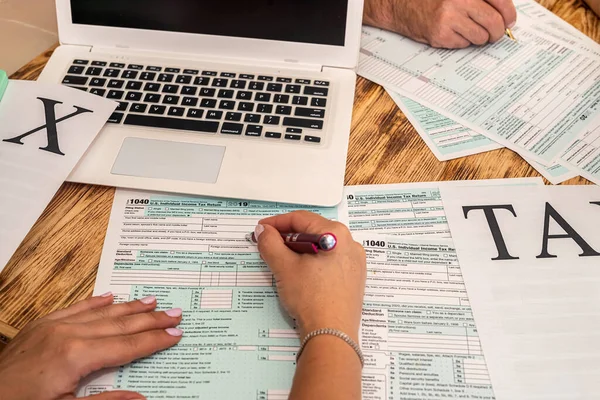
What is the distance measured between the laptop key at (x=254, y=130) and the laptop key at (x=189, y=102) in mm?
86

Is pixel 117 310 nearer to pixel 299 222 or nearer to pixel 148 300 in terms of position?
pixel 148 300

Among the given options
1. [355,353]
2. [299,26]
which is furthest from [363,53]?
[355,353]

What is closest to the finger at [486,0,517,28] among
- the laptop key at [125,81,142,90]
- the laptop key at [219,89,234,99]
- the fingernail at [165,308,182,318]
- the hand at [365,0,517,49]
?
the hand at [365,0,517,49]

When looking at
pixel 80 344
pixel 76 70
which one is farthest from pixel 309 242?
pixel 76 70

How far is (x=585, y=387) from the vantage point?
520mm

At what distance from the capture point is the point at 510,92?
77 centimetres

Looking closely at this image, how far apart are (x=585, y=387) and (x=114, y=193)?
1.85 ft

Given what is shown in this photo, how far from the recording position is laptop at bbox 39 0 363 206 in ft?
2.19

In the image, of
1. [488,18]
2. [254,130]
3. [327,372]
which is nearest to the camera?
[327,372]

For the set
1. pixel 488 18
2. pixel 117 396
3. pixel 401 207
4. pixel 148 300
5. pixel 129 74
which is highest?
pixel 488 18

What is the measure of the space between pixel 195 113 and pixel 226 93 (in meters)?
0.05

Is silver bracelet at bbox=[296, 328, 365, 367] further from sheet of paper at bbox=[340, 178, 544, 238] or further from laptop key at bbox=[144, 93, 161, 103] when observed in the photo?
laptop key at bbox=[144, 93, 161, 103]

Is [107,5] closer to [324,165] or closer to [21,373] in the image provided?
[324,165]

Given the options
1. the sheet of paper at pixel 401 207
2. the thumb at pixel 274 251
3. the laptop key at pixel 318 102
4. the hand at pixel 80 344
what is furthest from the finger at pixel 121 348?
the laptop key at pixel 318 102
